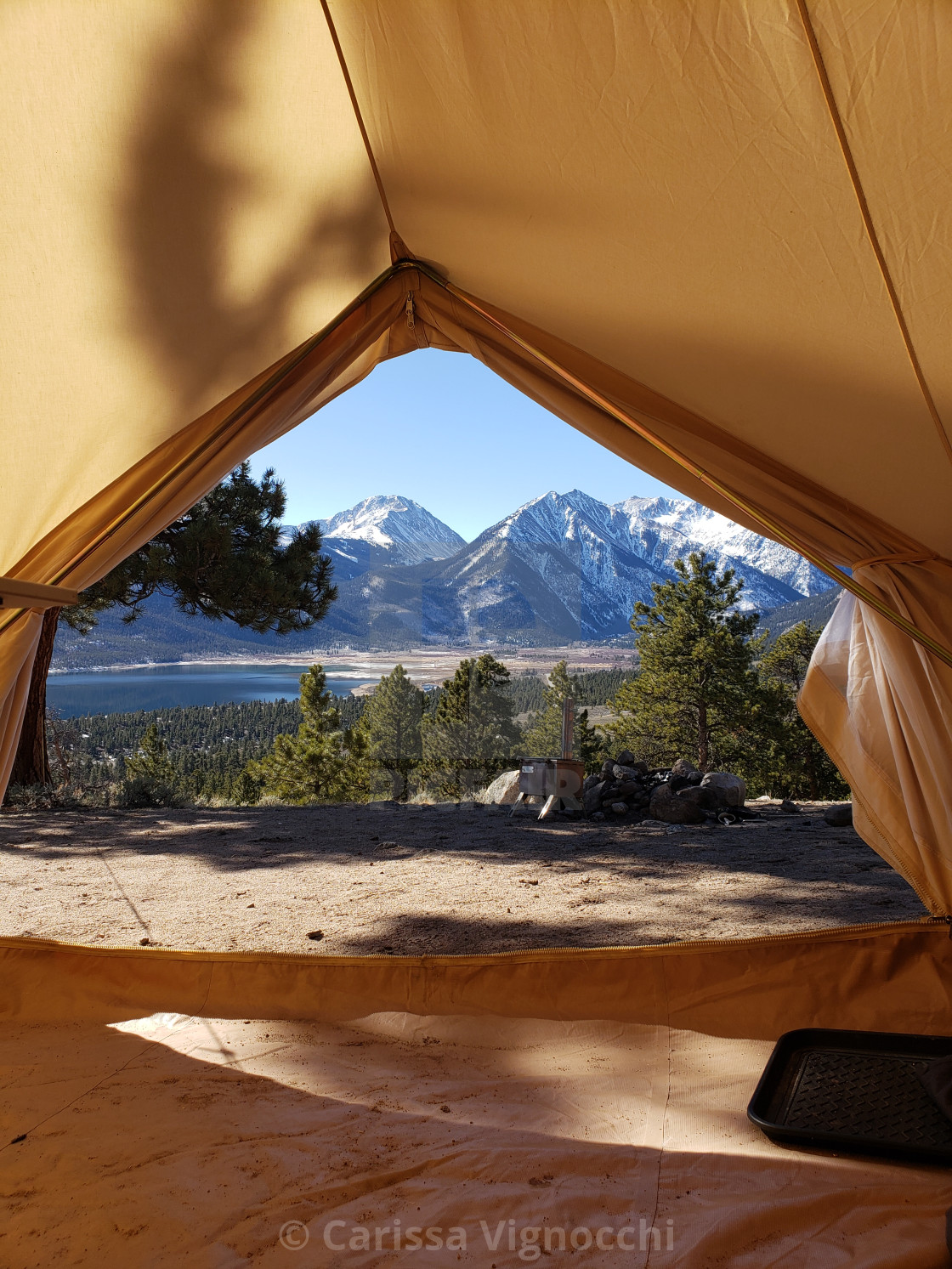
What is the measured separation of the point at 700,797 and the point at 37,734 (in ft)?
18.2

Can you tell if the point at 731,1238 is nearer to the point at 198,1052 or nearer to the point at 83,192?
the point at 198,1052

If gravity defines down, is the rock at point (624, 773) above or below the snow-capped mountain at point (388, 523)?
below

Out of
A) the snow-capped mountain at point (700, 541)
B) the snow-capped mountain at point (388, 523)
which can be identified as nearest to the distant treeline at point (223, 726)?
the snow-capped mountain at point (388, 523)

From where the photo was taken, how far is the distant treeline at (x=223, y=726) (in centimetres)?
1315

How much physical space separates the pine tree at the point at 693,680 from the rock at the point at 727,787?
8.86m

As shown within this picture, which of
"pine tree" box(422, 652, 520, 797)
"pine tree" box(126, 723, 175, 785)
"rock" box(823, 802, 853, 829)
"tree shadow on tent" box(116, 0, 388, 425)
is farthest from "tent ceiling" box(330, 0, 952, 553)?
"pine tree" box(126, 723, 175, 785)

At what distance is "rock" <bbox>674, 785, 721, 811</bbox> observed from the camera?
6531 mm

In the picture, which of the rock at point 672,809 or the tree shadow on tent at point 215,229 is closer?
the tree shadow on tent at point 215,229

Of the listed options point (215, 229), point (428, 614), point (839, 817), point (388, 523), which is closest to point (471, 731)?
point (839, 817)

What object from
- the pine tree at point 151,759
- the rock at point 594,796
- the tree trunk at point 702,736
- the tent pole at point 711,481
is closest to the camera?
the tent pole at point 711,481

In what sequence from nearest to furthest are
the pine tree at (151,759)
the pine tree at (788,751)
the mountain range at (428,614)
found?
the pine tree at (151,759) < the pine tree at (788,751) < the mountain range at (428,614)

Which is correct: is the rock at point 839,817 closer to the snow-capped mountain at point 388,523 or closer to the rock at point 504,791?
the rock at point 504,791

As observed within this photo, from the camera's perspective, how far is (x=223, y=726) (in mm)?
18156

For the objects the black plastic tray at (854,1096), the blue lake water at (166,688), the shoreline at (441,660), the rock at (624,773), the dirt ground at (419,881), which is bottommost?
the dirt ground at (419,881)
